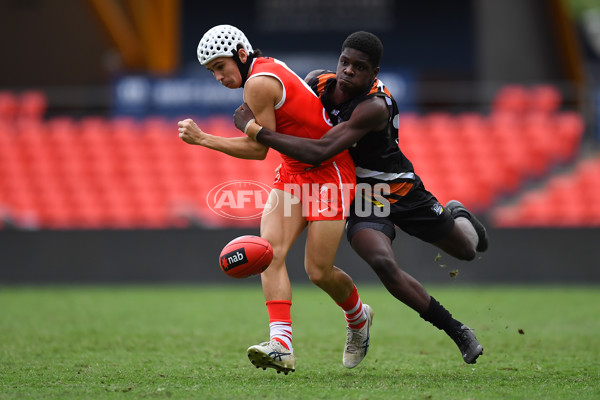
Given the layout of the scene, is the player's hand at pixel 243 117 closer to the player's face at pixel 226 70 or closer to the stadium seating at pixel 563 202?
the player's face at pixel 226 70

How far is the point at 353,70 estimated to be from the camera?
16.6 ft

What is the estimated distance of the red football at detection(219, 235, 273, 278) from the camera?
16.5 ft

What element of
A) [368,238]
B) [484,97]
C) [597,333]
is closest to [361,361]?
[368,238]

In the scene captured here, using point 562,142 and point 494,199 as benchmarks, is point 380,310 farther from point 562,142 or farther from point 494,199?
point 562,142

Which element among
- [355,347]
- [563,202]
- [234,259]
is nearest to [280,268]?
[234,259]

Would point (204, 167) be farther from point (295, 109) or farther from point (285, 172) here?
point (295, 109)

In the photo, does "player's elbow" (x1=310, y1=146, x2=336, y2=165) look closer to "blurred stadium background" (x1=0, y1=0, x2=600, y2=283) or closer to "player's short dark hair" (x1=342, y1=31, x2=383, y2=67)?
"player's short dark hair" (x1=342, y1=31, x2=383, y2=67)

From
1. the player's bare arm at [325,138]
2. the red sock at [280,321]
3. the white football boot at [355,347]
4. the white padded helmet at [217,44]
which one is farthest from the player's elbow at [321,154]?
the white football boot at [355,347]

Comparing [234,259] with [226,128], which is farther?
[226,128]

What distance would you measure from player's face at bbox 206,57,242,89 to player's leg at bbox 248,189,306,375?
0.78 metres

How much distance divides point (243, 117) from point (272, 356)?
150 centimetres

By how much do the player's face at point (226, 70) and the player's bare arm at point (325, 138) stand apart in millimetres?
323

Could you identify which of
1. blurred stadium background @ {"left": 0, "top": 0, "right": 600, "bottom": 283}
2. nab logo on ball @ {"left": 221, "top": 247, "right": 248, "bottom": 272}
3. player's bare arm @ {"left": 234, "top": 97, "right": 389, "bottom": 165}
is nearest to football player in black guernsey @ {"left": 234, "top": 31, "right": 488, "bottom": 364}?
player's bare arm @ {"left": 234, "top": 97, "right": 389, "bottom": 165}

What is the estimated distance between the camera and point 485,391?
455cm
